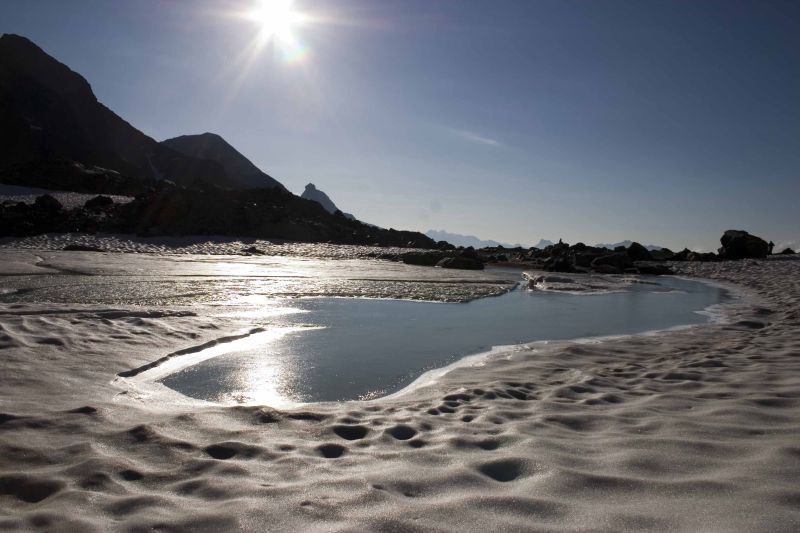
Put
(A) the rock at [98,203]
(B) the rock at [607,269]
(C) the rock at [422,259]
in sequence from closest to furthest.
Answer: (B) the rock at [607,269] → (C) the rock at [422,259] → (A) the rock at [98,203]

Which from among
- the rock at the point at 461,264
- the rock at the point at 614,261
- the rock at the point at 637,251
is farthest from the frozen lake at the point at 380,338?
the rock at the point at 637,251

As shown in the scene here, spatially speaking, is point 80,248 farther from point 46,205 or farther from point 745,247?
point 745,247

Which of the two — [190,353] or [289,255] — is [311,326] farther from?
[289,255]

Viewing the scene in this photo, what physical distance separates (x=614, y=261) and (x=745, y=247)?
56.3 ft

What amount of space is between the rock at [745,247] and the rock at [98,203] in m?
45.4

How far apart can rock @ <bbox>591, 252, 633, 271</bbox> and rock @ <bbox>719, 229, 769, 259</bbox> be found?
1532 cm

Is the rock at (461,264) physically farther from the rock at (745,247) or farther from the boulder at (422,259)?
the rock at (745,247)

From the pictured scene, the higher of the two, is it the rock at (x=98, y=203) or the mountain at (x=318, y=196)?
the mountain at (x=318, y=196)

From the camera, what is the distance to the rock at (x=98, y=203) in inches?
1209

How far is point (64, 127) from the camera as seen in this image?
7681 centimetres

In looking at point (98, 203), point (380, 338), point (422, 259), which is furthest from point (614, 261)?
point (98, 203)

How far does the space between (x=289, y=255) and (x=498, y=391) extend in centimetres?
2317

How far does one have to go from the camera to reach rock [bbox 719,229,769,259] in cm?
3594

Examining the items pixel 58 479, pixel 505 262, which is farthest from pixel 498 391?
pixel 505 262
